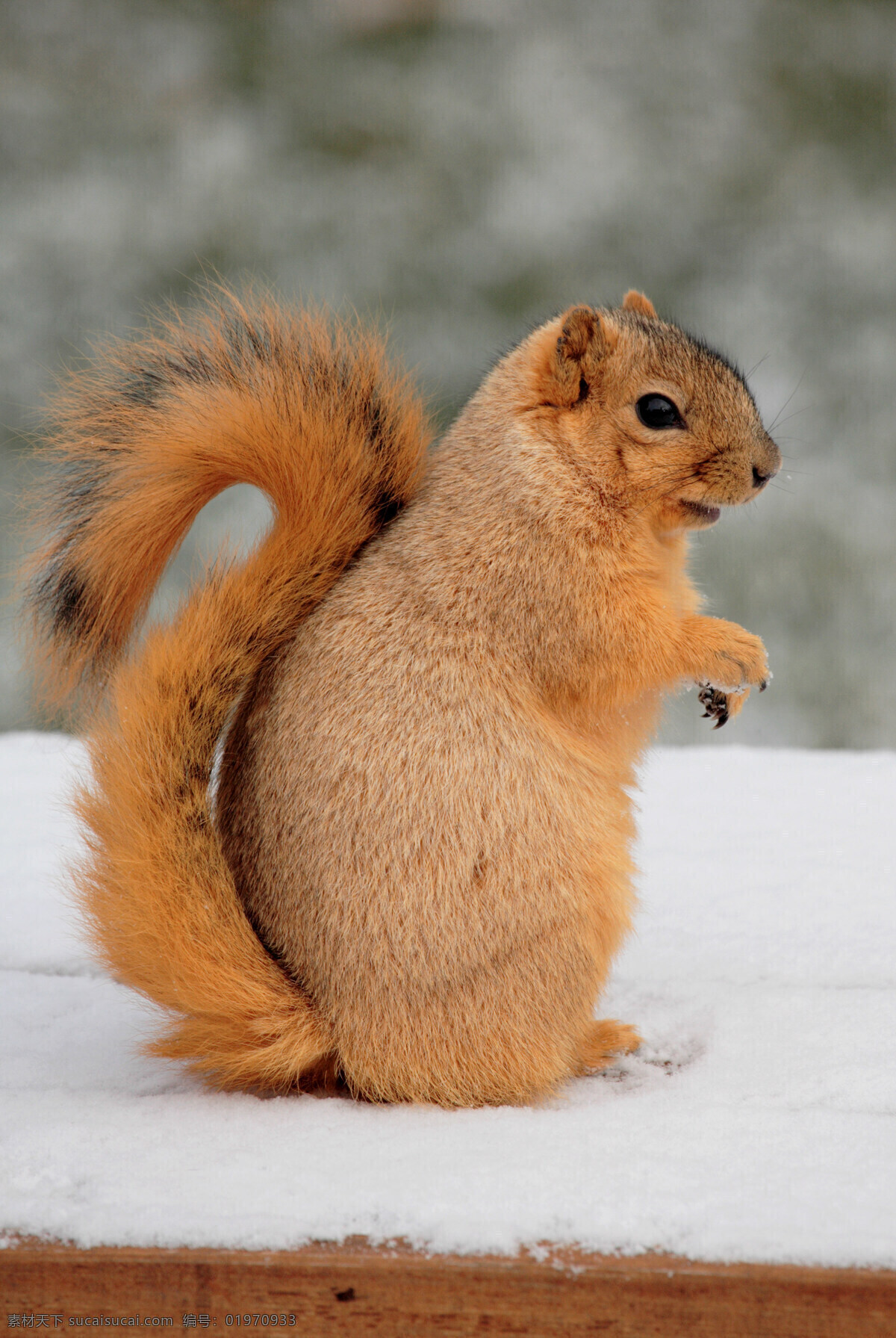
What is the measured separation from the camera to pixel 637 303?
1.09 m

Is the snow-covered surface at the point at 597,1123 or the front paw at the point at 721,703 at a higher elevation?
the front paw at the point at 721,703

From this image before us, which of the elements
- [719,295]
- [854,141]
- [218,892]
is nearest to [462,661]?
[218,892]

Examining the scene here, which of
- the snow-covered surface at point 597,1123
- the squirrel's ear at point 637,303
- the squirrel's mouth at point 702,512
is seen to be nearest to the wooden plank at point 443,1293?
the snow-covered surface at point 597,1123

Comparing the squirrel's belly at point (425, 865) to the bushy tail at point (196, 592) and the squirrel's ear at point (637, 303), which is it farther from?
the squirrel's ear at point (637, 303)

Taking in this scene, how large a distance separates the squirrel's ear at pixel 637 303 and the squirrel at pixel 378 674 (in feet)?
0.47

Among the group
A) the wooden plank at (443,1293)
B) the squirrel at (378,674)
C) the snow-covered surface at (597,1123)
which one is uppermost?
the squirrel at (378,674)

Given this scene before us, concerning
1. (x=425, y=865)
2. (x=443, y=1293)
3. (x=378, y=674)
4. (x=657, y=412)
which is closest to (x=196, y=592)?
(x=378, y=674)

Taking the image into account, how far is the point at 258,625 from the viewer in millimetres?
865

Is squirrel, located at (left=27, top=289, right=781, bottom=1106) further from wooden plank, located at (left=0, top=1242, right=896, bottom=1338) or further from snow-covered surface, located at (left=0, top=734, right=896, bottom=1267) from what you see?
wooden plank, located at (left=0, top=1242, right=896, bottom=1338)

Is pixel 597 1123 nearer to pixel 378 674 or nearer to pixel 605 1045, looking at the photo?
pixel 605 1045

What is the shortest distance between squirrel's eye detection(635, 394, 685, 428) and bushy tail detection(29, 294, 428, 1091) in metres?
0.18

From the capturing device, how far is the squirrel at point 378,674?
80 centimetres

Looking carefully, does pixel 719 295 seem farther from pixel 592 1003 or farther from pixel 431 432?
pixel 592 1003

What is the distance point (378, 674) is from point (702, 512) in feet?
0.95
